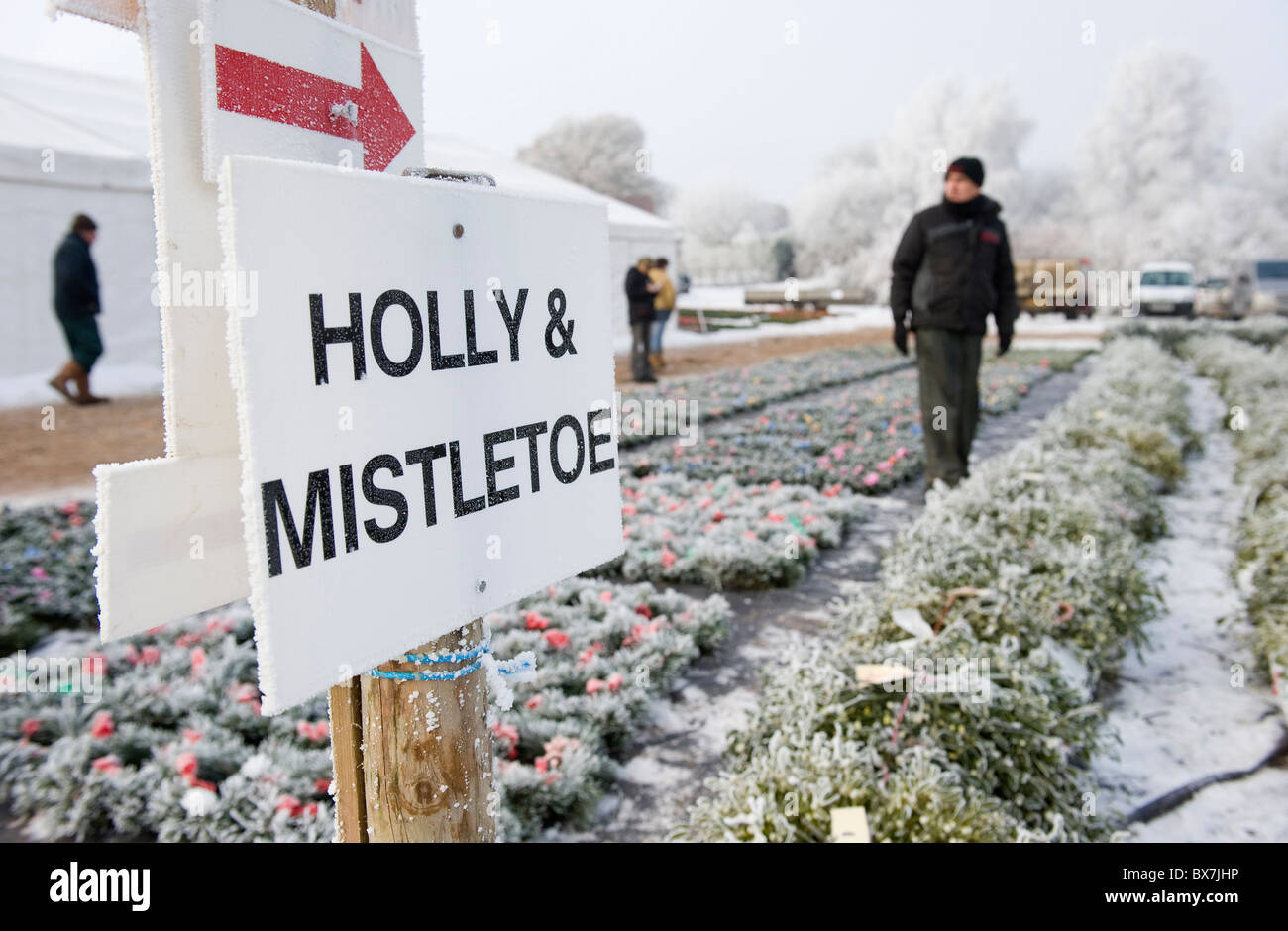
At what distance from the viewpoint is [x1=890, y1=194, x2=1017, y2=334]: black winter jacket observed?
5379 millimetres

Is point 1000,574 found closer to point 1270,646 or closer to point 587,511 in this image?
point 1270,646

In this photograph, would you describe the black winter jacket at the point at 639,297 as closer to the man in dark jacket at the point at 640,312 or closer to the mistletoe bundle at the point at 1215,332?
the man in dark jacket at the point at 640,312

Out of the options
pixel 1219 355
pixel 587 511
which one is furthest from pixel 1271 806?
pixel 1219 355

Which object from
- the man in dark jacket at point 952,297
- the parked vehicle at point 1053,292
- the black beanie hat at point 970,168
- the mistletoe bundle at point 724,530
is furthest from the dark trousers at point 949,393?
the parked vehicle at point 1053,292

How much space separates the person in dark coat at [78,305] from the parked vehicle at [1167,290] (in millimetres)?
27322

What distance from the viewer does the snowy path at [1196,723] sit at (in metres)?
2.73

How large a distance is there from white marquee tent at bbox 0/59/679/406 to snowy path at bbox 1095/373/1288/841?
9.96m

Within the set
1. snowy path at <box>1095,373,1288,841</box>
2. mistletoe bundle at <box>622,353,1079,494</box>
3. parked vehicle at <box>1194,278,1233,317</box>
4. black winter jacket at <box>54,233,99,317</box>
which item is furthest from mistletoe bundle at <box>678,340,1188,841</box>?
parked vehicle at <box>1194,278,1233,317</box>

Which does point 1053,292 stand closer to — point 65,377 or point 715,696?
point 65,377

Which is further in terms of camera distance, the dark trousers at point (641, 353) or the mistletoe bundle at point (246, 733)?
the dark trousers at point (641, 353)

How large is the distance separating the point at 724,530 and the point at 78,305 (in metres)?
9.27

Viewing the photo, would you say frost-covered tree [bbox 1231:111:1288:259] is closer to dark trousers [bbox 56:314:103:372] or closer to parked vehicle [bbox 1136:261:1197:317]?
parked vehicle [bbox 1136:261:1197:317]

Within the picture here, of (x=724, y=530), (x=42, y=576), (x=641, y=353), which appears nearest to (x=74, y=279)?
(x=641, y=353)
